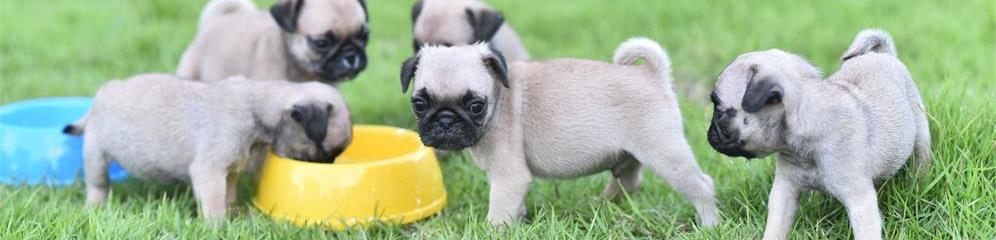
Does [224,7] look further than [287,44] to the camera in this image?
Yes

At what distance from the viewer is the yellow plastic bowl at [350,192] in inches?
215

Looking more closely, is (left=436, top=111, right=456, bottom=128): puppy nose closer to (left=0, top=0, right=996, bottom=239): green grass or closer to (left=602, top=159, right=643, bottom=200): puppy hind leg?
(left=0, top=0, right=996, bottom=239): green grass

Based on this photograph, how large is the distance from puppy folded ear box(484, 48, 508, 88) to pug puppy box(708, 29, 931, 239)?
942mm

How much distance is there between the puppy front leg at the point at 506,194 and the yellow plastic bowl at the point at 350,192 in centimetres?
74

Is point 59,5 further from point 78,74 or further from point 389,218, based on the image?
point 389,218

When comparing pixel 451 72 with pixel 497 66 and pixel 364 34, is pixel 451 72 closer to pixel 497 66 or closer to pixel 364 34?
pixel 497 66

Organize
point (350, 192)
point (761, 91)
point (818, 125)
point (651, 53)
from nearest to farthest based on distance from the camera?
1. point (761, 91)
2. point (818, 125)
3. point (651, 53)
4. point (350, 192)

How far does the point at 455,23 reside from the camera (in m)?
6.42

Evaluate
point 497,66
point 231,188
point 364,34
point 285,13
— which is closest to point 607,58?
point 364,34

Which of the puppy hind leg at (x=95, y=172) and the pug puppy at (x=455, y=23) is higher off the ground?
the pug puppy at (x=455, y=23)

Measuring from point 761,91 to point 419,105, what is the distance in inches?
57.9

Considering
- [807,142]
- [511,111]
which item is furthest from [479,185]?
[807,142]

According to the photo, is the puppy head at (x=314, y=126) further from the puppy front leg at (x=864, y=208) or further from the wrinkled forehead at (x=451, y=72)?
the puppy front leg at (x=864, y=208)

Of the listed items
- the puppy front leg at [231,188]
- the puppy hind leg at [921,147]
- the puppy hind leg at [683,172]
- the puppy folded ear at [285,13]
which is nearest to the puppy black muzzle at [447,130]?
the puppy hind leg at [683,172]
